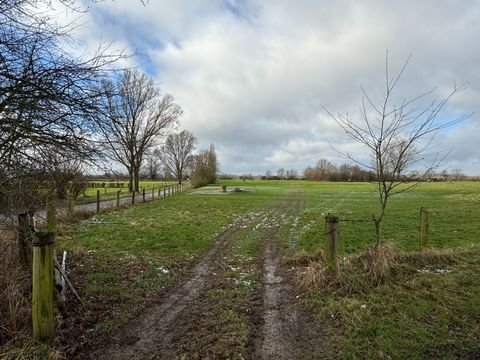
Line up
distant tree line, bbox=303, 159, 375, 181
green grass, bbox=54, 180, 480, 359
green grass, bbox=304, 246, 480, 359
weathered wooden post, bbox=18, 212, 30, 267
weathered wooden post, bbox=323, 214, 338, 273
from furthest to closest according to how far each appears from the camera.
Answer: distant tree line, bbox=303, 159, 375, 181
weathered wooden post, bbox=323, 214, 338, 273
weathered wooden post, bbox=18, 212, 30, 267
green grass, bbox=54, 180, 480, 359
green grass, bbox=304, 246, 480, 359

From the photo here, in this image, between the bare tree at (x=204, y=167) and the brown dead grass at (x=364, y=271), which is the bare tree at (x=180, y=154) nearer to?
the bare tree at (x=204, y=167)

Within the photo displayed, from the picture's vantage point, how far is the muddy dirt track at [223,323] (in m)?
3.84

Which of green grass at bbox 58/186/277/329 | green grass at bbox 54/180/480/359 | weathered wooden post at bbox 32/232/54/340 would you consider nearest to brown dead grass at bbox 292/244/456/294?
green grass at bbox 54/180/480/359

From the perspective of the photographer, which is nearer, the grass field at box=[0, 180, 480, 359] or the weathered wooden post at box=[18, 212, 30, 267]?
the grass field at box=[0, 180, 480, 359]

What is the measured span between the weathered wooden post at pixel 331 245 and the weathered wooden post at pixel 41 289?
14.0ft

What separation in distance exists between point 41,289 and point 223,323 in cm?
225

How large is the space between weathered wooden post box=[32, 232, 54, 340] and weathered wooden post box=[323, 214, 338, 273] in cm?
426

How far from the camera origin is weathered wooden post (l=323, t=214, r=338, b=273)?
5.93 metres

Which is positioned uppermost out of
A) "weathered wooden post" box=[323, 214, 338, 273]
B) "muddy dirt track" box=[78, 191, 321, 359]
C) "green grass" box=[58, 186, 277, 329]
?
"weathered wooden post" box=[323, 214, 338, 273]

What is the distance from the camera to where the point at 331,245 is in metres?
5.93

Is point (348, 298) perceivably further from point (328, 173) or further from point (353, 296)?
point (328, 173)

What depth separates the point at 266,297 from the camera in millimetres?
5590

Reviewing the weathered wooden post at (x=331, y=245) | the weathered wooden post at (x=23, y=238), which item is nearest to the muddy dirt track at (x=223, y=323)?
the weathered wooden post at (x=331, y=245)

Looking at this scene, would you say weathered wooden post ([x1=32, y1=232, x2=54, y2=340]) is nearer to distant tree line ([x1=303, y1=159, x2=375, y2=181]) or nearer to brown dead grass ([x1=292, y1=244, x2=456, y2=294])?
brown dead grass ([x1=292, y1=244, x2=456, y2=294])
